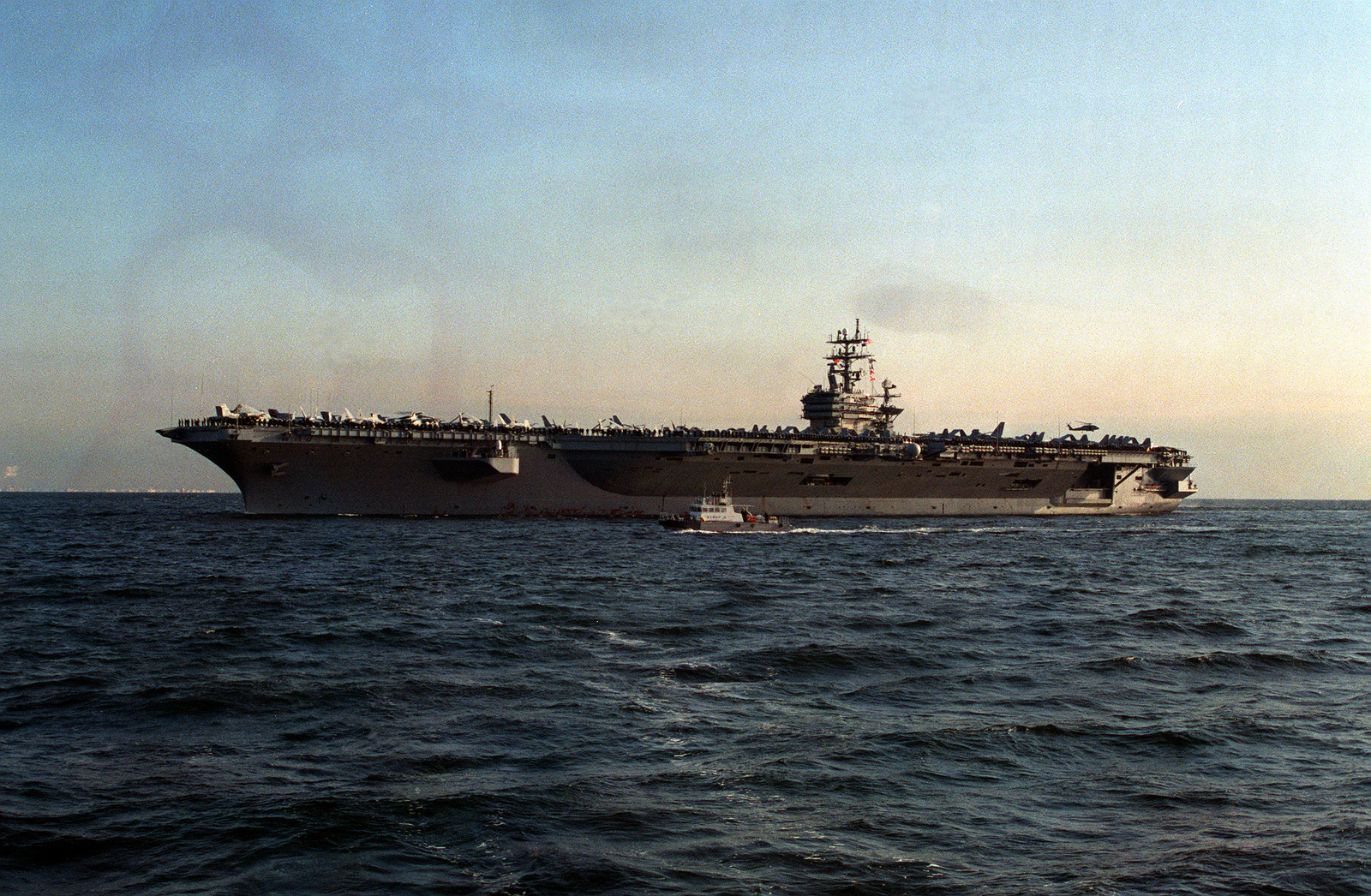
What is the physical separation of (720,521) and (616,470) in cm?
665

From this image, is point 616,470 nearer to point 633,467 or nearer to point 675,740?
point 633,467

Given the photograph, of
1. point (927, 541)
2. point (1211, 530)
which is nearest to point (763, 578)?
point (927, 541)

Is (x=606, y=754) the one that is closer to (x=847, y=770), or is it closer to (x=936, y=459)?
(x=847, y=770)

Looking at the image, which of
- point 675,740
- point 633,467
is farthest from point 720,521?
point 675,740

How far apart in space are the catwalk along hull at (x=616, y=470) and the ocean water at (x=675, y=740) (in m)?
18.9

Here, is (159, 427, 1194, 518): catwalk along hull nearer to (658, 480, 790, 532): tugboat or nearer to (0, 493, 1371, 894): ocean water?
(658, 480, 790, 532): tugboat

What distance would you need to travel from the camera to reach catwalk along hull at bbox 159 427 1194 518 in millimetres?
43094

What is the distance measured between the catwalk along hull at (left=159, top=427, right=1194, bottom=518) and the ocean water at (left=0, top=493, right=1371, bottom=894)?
62.1 ft

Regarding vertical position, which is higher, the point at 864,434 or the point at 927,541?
the point at 864,434

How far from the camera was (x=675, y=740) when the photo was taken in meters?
11.1

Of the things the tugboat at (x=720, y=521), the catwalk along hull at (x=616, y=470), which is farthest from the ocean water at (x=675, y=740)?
the catwalk along hull at (x=616, y=470)

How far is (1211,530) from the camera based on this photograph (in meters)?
57.7

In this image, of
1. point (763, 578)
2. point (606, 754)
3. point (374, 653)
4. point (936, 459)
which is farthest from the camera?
point (936, 459)

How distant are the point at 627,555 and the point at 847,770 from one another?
22.2 meters
